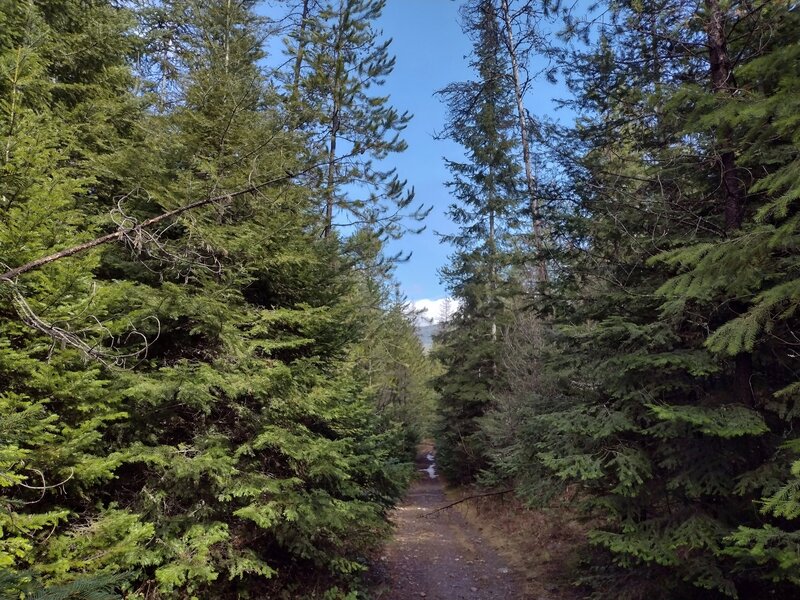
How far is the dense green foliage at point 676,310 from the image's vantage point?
456cm

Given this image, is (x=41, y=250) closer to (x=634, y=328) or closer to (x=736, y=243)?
(x=736, y=243)

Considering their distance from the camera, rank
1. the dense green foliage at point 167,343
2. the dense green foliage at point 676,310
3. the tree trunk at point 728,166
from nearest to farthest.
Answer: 1. the dense green foliage at point 167,343
2. the dense green foliage at point 676,310
3. the tree trunk at point 728,166

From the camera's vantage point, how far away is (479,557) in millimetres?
10539

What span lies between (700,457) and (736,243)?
3.23 m

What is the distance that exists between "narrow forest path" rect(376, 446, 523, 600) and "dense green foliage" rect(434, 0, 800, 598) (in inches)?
86.1

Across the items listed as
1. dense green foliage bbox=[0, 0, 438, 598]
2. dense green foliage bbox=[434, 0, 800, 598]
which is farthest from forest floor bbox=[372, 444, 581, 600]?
dense green foliage bbox=[0, 0, 438, 598]

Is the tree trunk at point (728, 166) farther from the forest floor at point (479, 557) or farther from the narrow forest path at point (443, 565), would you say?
the narrow forest path at point (443, 565)

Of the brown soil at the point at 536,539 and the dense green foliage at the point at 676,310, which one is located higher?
the dense green foliage at the point at 676,310

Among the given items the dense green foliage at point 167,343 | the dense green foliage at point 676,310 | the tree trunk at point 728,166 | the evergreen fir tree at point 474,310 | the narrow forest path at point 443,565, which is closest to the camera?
the dense green foliage at point 167,343

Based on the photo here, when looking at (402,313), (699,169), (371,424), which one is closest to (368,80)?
(699,169)

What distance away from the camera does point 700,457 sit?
18.5 feet

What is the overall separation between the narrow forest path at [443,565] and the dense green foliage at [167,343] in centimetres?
234

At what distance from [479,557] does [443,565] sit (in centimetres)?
131

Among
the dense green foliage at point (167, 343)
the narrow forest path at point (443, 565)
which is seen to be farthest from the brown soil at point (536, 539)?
the dense green foliage at point (167, 343)
